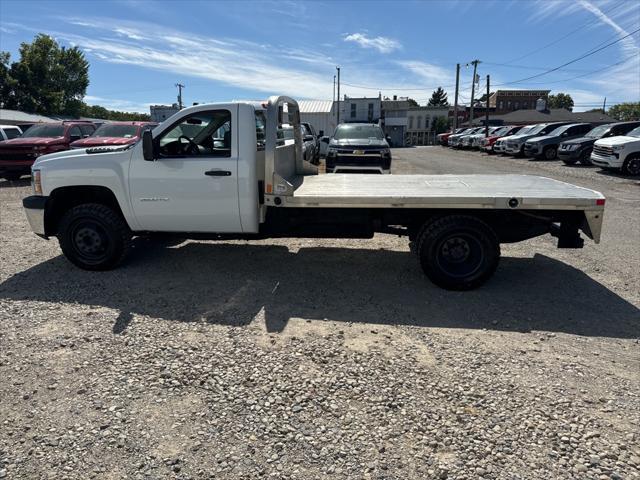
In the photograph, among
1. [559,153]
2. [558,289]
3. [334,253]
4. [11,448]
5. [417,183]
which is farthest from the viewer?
[559,153]

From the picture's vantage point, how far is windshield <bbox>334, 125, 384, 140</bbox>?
502 inches

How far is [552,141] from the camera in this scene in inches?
893

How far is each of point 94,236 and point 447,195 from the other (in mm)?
4294

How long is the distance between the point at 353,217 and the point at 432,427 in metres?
2.83

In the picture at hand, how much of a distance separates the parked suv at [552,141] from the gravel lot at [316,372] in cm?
1891

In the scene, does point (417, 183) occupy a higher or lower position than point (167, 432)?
higher

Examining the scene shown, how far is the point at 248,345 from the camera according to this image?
150 inches

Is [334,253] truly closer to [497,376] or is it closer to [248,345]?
[248,345]

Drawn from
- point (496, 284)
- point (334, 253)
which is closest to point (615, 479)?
point (496, 284)

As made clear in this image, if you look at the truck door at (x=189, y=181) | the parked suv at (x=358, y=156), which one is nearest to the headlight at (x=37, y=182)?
the truck door at (x=189, y=181)

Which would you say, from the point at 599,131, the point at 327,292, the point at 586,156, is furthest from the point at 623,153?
the point at 327,292

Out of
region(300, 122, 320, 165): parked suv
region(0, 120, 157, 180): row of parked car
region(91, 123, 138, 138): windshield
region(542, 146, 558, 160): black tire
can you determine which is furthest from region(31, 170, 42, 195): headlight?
region(542, 146, 558, 160): black tire

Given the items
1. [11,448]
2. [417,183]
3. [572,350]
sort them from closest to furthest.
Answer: [11,448]
[572,350]
[417,183]

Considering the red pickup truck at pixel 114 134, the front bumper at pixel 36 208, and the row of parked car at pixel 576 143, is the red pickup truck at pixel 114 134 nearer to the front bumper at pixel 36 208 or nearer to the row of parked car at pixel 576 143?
the front bumper at pixel 36 208
